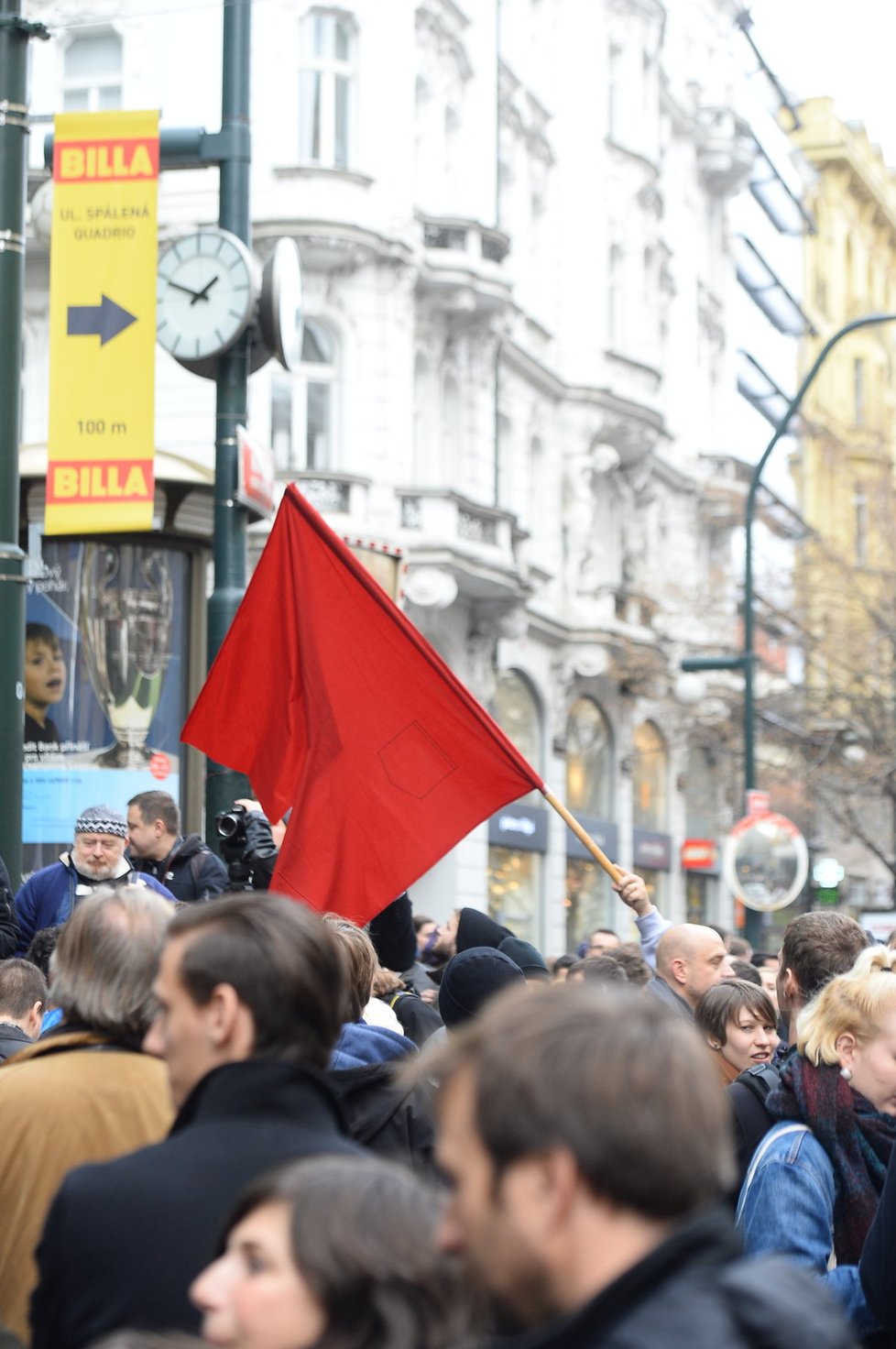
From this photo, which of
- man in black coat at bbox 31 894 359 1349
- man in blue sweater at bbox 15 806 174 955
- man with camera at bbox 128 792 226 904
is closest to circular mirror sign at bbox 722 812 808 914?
man with camera at bbox 128 792 226 904

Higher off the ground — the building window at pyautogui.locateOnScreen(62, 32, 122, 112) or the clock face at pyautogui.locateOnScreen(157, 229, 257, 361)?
the building window at pyautogui.locateOnScreen(62, 32, 122, 112)

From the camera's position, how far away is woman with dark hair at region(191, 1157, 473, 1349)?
7.91 ft

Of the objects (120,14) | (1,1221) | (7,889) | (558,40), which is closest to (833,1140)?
(1,1221)

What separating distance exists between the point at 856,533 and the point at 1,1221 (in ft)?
103

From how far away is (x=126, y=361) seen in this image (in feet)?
36.2

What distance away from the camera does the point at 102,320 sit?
1119cm

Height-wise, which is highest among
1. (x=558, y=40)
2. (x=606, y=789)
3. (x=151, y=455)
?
(x=558, y=40)

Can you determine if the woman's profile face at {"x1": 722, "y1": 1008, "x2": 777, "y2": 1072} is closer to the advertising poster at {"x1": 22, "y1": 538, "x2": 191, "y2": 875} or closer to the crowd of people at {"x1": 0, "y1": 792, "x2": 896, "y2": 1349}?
the crowd of people at {"x1": 0, "y1": 792, "x2": 896, "y2": 1349}

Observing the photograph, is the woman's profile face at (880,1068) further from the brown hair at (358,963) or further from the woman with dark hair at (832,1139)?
the brown hair at (358,963)

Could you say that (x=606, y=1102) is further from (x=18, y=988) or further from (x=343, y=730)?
(x=343, y=730)

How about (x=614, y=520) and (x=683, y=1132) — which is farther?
(x=614, y=520)

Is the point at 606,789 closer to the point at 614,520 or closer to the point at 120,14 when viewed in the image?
the point at 614,520

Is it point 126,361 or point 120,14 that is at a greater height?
point 120,14

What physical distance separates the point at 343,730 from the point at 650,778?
30.3m
